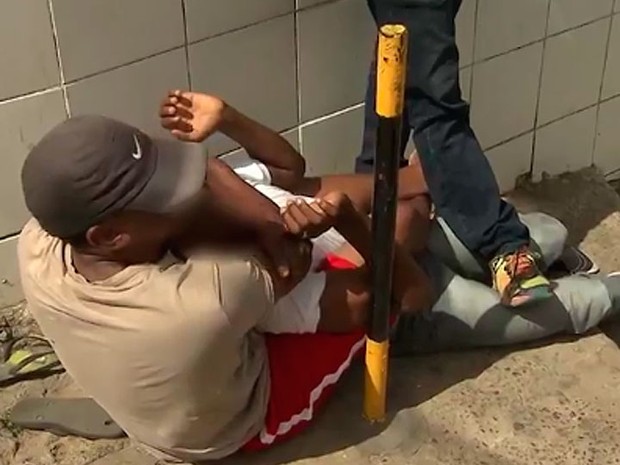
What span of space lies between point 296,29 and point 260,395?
0.80 m

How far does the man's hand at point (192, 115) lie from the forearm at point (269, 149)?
35 mm

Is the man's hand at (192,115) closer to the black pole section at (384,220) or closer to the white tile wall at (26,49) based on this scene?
the white tile wall at (26,49)

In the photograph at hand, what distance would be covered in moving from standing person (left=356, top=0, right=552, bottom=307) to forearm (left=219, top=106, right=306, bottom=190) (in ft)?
0.88

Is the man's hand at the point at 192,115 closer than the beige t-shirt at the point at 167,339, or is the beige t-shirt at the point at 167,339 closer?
the beige t-shirt at the point at 167,339

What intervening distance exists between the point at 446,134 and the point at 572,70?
2.55ft

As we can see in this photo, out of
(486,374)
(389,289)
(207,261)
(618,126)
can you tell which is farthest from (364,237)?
(618,126)

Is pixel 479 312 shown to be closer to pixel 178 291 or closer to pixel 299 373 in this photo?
pixel 299 373

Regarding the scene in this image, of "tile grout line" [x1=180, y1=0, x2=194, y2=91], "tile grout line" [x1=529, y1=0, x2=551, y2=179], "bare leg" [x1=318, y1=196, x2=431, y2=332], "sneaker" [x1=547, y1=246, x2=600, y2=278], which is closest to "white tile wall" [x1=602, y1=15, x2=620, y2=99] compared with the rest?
"tile grout line" [x1=529, y1=0, x2=551, y2=179]

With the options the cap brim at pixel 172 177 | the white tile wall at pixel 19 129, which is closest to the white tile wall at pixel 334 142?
the white tile wall at pixel 19 129

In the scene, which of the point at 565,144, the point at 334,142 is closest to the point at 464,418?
the point at 334,142

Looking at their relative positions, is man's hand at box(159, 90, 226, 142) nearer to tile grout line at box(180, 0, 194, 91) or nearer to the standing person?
tile grout line at box(180, 0, 194, 91)

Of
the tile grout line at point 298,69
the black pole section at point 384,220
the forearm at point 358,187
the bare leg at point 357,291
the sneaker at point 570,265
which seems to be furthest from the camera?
the sneaker at point 570,265

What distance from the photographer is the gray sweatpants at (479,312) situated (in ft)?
7.52

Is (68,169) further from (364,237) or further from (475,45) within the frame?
(475,45)
